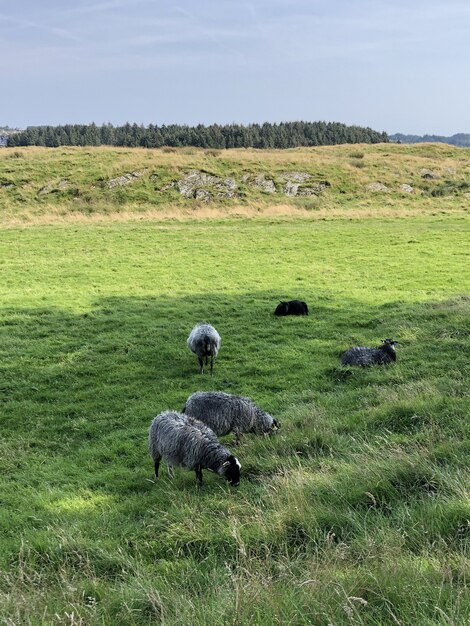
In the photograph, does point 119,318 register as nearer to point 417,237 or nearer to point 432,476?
point 432,476

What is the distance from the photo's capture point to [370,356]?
13.1 meters

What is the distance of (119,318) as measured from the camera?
60.8 feet

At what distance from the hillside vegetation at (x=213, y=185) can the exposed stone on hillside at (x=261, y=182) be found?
0.11m

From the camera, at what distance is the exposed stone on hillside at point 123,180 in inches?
1987

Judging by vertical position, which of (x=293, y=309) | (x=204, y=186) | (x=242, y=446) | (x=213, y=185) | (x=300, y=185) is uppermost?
(x=300, y=185)

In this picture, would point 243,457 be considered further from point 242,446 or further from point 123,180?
point 123,180

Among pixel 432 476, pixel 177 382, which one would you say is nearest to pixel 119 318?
pixel 177 382

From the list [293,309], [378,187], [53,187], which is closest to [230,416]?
[293,309]

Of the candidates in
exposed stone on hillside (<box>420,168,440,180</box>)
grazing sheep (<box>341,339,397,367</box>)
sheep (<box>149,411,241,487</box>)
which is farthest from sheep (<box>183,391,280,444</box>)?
exposed stone on hillside (<box>420,168,440,180</box>)

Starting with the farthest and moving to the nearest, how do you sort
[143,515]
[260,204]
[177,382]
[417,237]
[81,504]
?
[260,204] → [417,237] → [177,382] → [81,504] → [143,515]

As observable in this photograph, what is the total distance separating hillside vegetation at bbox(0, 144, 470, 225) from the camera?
151 ft

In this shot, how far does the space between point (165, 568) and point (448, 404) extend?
242 inches

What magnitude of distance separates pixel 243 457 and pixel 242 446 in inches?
20.1

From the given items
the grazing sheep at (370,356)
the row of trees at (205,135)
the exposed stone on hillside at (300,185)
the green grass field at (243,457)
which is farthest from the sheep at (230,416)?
the row of trees at (205,135)
